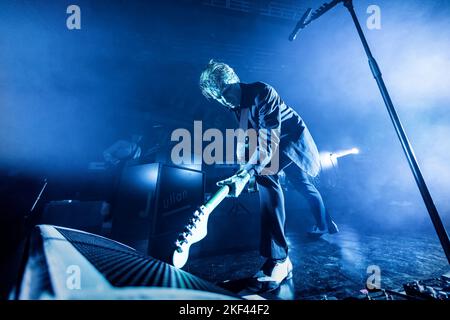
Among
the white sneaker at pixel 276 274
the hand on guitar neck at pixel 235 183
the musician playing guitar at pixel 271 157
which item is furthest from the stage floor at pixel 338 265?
the hand on guitar neck at pixel 235 183

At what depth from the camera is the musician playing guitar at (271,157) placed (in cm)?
Result: 143

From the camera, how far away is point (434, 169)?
4.98m

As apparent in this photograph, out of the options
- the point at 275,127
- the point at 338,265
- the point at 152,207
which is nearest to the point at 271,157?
the point at 275,127

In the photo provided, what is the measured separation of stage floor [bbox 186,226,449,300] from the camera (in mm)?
1284

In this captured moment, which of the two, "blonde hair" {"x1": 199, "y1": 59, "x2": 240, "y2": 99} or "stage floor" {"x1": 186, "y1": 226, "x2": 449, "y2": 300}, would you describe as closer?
"stage floor" {"x1": 186, "y1": 226, "x2": 449, "y2": 300}

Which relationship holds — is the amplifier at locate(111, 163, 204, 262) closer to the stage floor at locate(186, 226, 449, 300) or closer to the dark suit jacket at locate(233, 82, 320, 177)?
Result: the stage floor at locate(186, 226, 449, 300)

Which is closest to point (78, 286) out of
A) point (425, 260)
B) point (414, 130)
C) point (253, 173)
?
point (253, 173)

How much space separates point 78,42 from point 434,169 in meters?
8.46

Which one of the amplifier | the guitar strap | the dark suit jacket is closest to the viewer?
the dark suit jacket

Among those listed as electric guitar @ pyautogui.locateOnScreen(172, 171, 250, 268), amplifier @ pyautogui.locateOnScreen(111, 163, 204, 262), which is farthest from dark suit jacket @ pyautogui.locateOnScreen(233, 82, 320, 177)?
amplifier @ pyautogui.locateOnScreen(111, 163, 204, 262)

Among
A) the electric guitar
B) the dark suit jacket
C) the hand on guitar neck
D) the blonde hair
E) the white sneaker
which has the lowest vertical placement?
the white sneaker

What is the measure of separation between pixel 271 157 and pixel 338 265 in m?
1.13

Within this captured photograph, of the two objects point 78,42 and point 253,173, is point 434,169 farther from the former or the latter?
point 78,42

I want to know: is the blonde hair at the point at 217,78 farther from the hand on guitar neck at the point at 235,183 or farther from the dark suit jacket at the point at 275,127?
the hand on guitar neck at the point at 235,183
